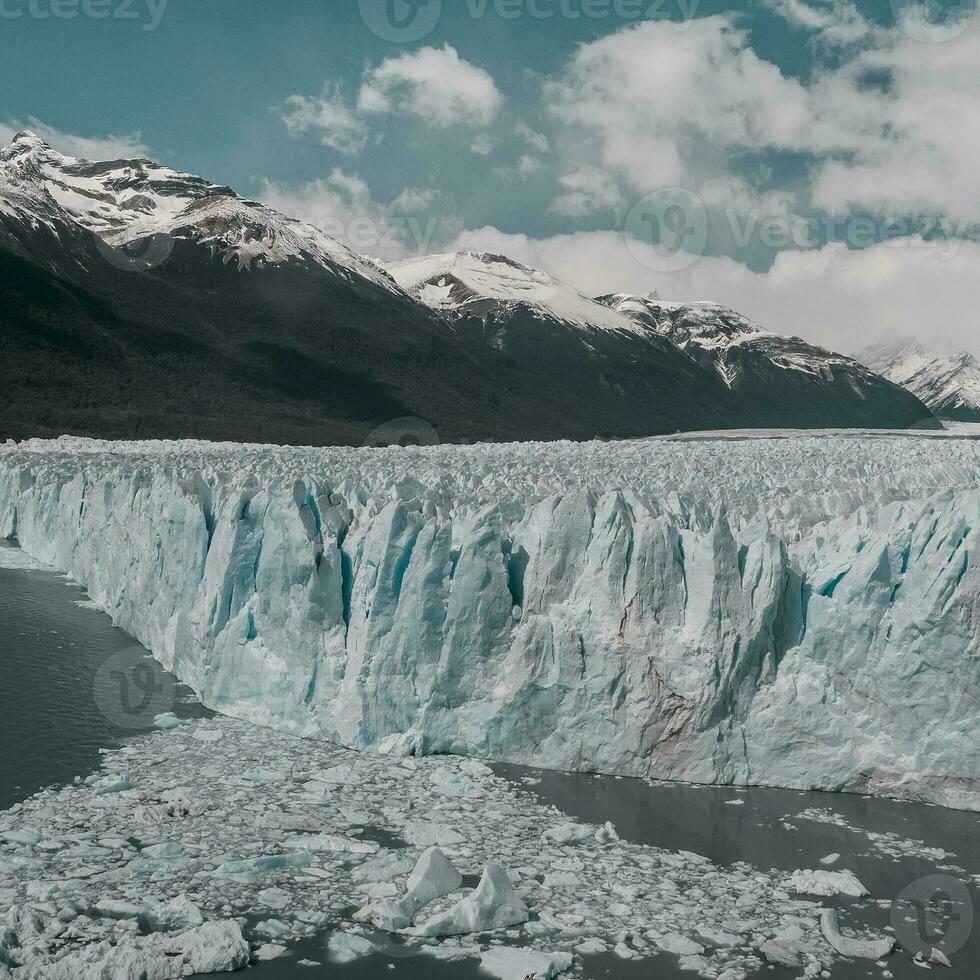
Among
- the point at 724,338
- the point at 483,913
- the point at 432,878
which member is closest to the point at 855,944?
the point at 483,913

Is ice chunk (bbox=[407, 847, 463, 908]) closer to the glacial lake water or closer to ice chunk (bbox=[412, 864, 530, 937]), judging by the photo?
ice chunk (bbox=[412, 864, 530, 937])

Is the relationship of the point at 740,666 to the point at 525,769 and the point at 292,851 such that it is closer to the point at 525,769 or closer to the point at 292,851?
the point at 525,769

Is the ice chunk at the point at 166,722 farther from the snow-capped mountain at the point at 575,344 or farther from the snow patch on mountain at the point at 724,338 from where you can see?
the snow patch on mountain at the point at 724,338

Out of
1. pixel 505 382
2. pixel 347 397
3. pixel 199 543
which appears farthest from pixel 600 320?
pixel 199 543

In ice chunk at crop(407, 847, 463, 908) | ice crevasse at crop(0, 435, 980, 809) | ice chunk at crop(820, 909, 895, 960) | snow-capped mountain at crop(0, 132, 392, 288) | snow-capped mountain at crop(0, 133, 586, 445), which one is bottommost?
ice chunk at crop(407, 847, 463, 908)

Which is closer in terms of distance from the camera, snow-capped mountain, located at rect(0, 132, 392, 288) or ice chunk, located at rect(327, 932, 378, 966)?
ice chunk, located at rect(327, 932, 378, 966)

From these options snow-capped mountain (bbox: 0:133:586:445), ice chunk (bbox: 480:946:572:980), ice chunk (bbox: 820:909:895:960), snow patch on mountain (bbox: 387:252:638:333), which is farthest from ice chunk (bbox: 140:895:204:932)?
snow patch on mountain (bbox: 387:252:638:333)

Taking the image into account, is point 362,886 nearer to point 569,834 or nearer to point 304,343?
point 569,834
